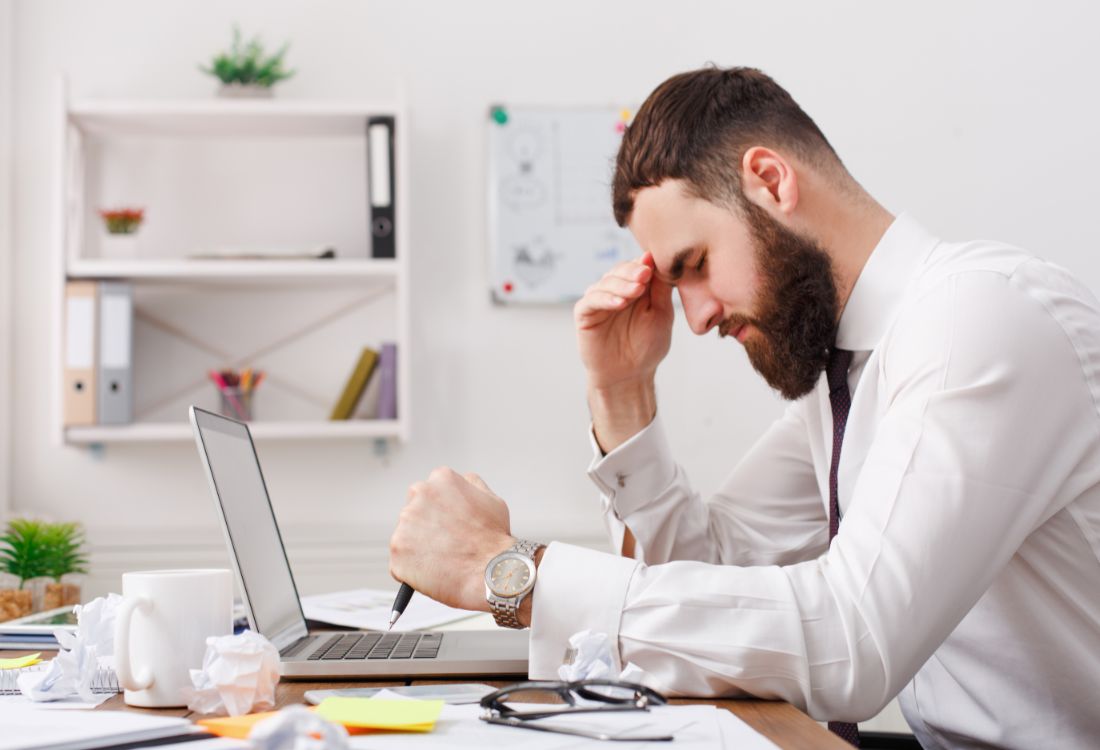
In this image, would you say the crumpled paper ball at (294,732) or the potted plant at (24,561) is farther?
the potted plant at (24,561)

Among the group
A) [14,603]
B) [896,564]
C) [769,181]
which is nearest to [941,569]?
[896,564]

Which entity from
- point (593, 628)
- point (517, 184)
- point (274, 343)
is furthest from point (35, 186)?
point (593, 628)

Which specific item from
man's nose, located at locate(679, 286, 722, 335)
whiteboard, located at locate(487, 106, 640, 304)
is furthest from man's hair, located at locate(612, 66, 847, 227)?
whiteboard, located at locate(487, 106, 640, 304)

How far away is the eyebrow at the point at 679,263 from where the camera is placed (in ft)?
4.04

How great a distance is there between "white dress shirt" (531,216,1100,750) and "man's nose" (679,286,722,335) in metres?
0.21

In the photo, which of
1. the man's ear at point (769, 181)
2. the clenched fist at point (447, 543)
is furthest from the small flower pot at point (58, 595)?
the man's ear at point (769, 181)

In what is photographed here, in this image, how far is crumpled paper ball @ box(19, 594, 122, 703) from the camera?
0.82 m

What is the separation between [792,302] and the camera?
1.20 meters

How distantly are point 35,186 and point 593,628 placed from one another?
2.23 metres

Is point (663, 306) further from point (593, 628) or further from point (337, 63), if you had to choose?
point (337, 63)

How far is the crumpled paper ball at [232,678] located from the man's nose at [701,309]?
0.68 m

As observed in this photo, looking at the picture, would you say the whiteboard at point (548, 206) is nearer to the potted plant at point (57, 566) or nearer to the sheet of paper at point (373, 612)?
the sheet of paper at point (373, 612)

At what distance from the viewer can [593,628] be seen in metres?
0.86

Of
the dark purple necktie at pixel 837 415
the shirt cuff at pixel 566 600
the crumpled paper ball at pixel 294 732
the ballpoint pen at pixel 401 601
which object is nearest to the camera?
Answer: the crumpled paper ball at pixel 294 732
